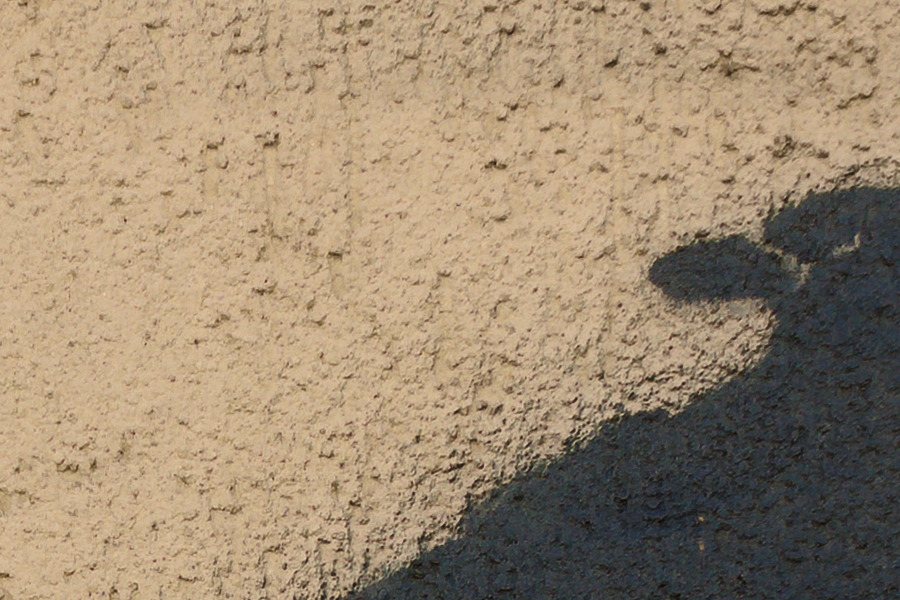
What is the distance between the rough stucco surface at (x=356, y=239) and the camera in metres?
0.65

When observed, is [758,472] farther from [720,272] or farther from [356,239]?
[356,239]

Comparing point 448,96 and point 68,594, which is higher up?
point 448,96

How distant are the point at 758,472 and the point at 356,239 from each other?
1.15 ft

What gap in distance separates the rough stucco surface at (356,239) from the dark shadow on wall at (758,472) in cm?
2

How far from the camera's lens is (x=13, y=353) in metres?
0.73

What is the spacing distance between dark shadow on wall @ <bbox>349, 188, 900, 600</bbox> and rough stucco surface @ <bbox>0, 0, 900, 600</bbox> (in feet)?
0.06

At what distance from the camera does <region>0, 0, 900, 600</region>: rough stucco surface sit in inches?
25.5

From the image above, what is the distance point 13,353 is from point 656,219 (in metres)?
0.52

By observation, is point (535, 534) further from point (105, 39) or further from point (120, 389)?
point (105, 39)

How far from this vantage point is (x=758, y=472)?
668mm

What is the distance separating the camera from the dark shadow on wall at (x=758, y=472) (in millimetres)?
648

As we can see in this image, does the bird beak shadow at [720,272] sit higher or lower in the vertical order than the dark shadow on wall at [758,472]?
higher

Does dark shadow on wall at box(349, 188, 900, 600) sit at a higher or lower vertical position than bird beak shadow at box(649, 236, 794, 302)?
lower

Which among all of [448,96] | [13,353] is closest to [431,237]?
[448,96]
